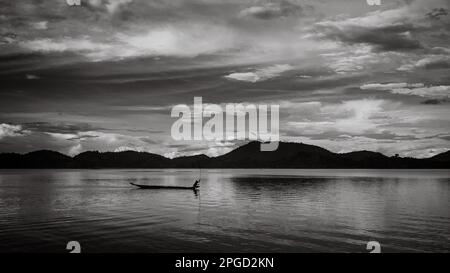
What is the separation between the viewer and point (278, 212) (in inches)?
1725
